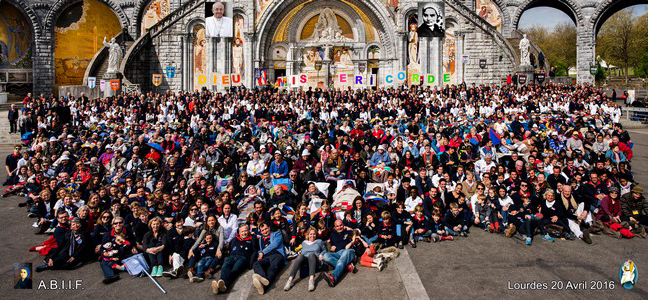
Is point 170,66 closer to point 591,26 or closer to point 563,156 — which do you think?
point 563,156

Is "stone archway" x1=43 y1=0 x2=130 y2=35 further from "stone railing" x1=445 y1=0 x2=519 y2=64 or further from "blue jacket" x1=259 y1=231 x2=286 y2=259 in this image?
"blue jacket" x1=259 y1=231 x2=286 y2=259

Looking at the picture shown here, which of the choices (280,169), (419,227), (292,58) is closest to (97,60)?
(292,58)

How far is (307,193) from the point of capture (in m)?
11.2

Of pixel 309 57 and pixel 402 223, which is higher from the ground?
pixel 309 57

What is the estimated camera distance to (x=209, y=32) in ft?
110

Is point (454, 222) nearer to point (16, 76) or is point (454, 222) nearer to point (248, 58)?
point (248, 58)

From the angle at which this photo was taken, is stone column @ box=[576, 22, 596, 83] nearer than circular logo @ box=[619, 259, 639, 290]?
No

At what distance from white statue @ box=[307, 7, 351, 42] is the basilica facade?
0.27 feet

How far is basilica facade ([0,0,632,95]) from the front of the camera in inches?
1313

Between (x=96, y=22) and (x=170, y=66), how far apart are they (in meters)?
12.3

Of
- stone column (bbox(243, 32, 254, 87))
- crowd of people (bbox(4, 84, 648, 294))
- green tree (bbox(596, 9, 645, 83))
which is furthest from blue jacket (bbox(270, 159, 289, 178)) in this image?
green tree (bbox(596, 9, 645, 83))

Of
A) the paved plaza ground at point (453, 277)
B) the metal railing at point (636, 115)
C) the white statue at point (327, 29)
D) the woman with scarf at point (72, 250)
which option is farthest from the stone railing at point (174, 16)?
the metal railing at point (636, 115)

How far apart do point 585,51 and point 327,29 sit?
22.8 meters

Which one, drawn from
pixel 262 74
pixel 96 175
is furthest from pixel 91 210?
pixel 262 74
